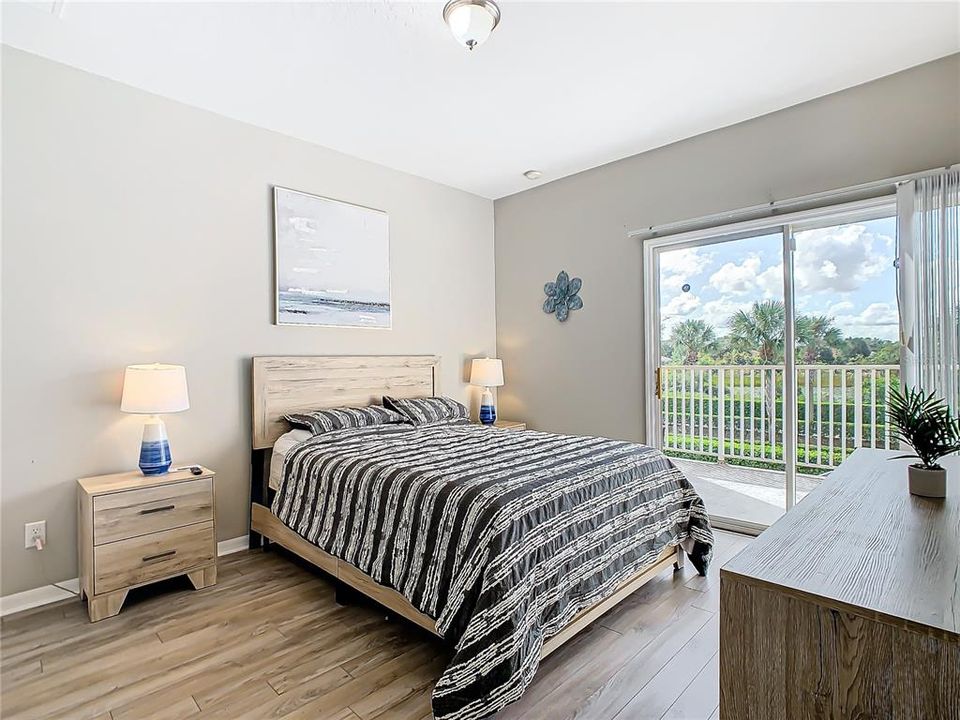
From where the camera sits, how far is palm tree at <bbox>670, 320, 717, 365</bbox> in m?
3.68

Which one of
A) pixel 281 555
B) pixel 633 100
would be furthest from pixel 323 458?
pixel 633 100

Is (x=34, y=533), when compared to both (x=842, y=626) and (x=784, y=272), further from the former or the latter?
(x=784, y=272)

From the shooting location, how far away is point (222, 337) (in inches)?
125

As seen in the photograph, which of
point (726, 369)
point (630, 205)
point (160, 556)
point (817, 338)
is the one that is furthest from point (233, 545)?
point (817, 338)

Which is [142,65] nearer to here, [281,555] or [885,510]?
[281,555]

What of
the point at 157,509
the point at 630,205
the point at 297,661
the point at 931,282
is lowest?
the point at 297,661

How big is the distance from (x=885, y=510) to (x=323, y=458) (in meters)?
2.35

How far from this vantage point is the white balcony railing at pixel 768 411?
304 centimetres

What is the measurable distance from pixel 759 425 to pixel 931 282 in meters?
1.26

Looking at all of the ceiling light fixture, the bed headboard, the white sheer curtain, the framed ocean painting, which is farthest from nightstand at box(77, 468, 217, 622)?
the white sheer curtain

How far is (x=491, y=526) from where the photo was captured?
71.9 inches

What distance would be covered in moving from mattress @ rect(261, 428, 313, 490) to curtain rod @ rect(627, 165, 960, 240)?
2810 mm

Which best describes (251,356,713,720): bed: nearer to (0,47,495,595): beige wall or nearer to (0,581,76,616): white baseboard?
(0,47,495,595): beige wall

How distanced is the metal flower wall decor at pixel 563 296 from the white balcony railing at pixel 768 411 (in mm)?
951
